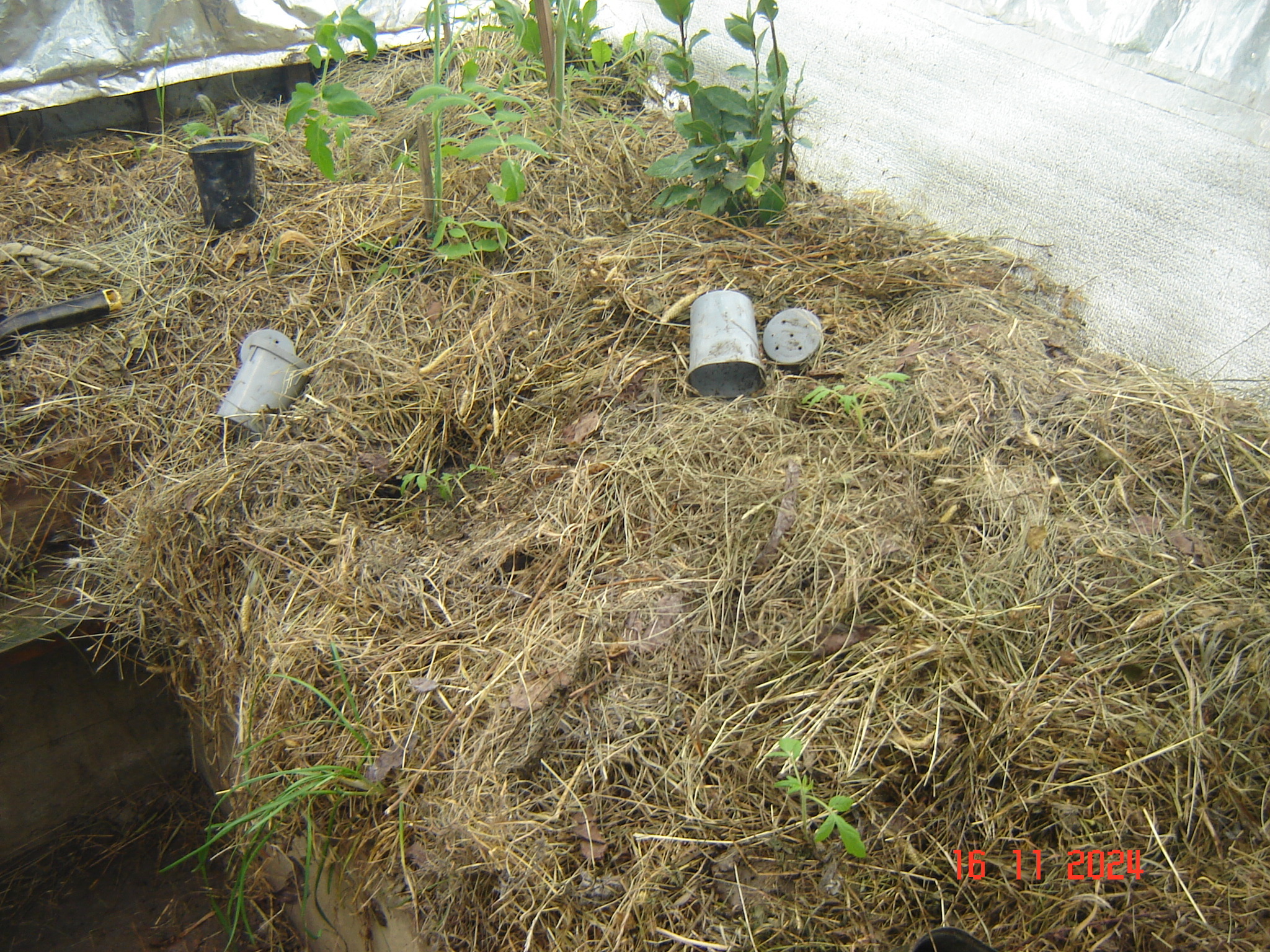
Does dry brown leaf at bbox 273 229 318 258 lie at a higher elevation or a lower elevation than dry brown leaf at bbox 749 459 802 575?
higher

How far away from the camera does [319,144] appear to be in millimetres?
2285

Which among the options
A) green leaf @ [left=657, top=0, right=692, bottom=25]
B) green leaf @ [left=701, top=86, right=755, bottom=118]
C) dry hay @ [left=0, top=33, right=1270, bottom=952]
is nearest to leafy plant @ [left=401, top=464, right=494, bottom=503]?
dry hay @ [left=0, top=33, right=1270, bottom=952]

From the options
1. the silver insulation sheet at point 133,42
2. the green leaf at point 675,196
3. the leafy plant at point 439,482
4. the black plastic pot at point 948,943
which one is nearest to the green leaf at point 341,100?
the green leaf at point 675,196

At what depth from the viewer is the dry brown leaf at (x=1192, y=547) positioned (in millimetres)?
1672

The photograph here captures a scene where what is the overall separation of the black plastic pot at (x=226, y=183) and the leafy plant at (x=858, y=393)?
7.57 ft

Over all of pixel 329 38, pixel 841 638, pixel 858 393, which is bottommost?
pixel 841 638

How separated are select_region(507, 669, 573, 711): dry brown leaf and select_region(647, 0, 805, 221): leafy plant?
1.58 m

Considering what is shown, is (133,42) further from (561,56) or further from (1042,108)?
(1042,108)

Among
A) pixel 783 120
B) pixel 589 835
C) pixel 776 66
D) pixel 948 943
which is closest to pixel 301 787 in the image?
pixel 589 835

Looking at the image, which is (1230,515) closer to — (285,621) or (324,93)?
(285,621)

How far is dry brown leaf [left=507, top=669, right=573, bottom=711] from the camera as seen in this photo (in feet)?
5.35

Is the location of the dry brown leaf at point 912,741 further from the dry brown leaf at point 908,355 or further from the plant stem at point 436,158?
the plant stem at point 436,158
